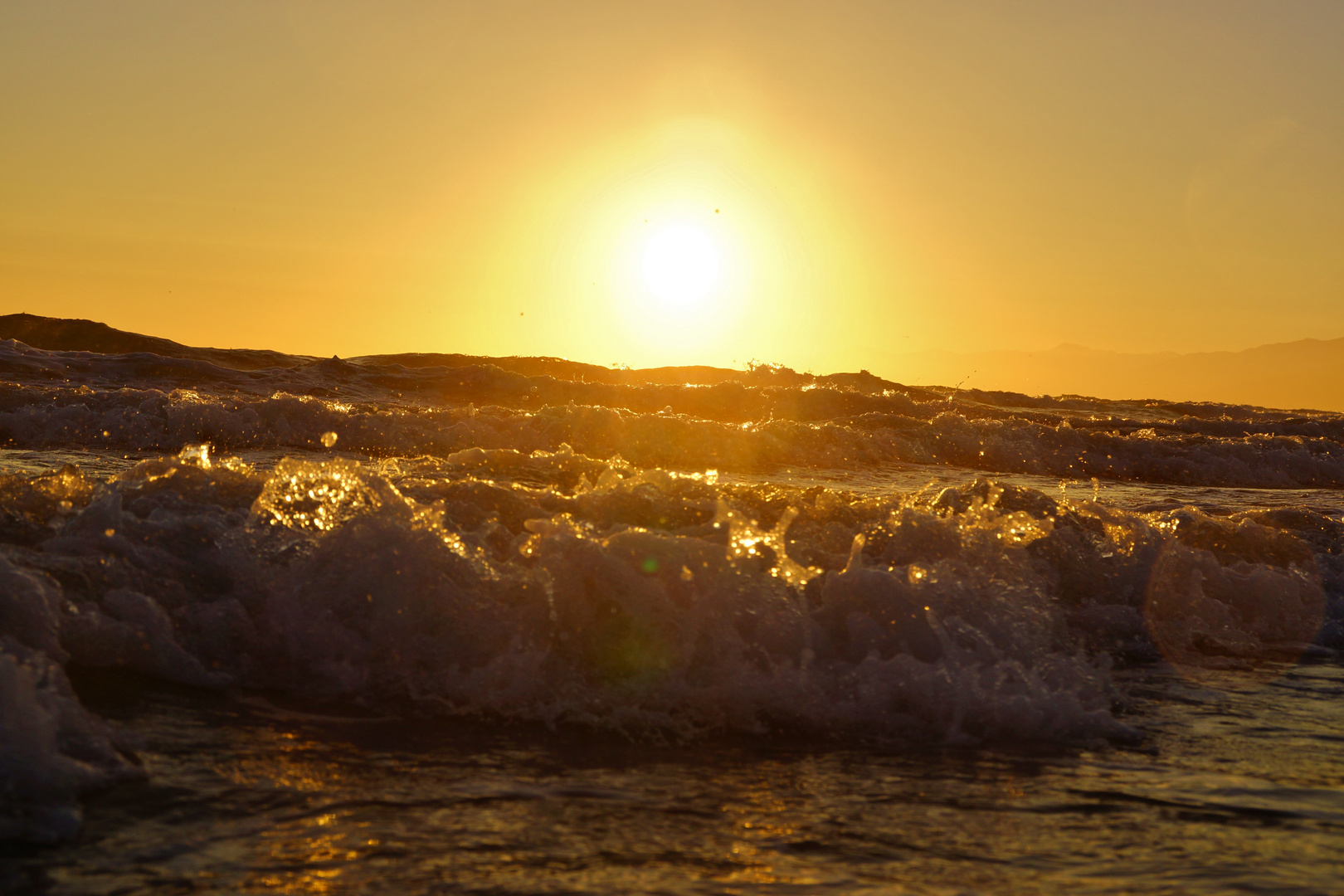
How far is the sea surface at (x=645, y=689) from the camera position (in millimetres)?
2783

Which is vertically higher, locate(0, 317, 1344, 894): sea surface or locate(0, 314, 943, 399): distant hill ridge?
locate(0, 314, 943, 399): distant hill ridge

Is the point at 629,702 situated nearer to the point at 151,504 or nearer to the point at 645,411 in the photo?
the point at 151,504

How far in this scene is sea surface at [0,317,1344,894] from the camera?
2783 millimetres

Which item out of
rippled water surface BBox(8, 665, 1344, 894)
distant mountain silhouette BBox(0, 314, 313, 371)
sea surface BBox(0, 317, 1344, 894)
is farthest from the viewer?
distant mountain silhouette BBox(0, 314, 313, 371)

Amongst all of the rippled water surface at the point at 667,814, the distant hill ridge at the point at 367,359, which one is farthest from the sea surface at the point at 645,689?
the distant hill ridge at the point at 367,359

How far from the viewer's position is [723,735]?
393cm

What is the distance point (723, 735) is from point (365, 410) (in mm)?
12603

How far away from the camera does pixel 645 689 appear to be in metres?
4.16

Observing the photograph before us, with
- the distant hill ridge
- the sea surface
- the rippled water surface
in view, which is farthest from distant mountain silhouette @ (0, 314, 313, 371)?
the rippled water surface

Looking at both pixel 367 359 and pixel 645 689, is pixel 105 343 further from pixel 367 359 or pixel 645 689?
pixel 645 689

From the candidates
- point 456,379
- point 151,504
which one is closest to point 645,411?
point 456,379

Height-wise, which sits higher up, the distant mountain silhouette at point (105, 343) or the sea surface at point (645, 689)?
the distant mountain silhouette at point (105, 343)

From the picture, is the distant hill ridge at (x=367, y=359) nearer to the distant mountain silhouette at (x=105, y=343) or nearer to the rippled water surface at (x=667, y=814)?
the distant mountain silhouette at (x=105, y=343)

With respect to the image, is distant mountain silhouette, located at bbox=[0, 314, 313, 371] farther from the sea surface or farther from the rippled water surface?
the rippled water surface
